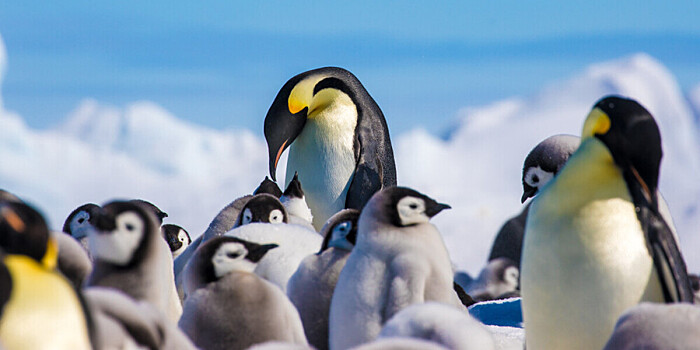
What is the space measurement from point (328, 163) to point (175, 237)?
1.14 meters

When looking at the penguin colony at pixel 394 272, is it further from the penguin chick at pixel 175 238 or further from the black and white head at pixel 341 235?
the penguin chick at pixel 175 238

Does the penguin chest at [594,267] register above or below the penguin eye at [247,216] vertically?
above

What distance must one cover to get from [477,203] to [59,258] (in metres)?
50.7

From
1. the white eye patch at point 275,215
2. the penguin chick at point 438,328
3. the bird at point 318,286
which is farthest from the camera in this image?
the white eye patch at point 275,215

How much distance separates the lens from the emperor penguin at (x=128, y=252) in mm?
3260

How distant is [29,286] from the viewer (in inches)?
88.1

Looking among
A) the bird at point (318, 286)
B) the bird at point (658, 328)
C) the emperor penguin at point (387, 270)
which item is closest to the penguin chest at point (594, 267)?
the emperor penguin at point (387, 270)

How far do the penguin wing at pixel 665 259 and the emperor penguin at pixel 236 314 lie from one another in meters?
1.25

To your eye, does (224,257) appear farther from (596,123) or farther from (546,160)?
(546,160)

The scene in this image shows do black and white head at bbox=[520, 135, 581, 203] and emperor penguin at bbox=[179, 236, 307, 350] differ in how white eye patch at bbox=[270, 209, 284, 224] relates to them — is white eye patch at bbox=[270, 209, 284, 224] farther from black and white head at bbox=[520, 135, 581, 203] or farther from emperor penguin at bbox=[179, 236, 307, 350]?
emperor penguin at bbox=[179, 236, 307, 350]

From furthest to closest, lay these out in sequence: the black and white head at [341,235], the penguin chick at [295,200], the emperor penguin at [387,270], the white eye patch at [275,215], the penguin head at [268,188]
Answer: the penguin head at [268,188], the penguin chick at [295,200], the white eye patch at [275,215], the black and white head at [341,235], the emperor penguin at [387,270]

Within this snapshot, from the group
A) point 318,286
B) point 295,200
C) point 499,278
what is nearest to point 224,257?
point 318,286

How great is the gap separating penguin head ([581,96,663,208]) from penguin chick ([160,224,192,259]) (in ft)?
11.1

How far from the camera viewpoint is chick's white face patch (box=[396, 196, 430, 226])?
150 inches
